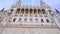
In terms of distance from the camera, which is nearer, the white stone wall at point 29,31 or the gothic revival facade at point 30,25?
the white stone wall at point 29,31

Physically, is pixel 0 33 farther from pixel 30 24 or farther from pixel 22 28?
pixel 30 24

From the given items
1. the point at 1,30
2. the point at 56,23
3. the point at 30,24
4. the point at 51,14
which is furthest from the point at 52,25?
the point at 1,30

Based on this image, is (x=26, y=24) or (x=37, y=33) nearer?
(x=37, y=33)

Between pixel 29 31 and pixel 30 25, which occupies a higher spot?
pixel 30 25

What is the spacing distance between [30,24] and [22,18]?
339cm

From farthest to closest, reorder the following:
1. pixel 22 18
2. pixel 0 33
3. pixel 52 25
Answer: pixel 22 18, pixel 52 25, pixel 0 33

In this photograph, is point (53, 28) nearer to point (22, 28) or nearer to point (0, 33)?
point (22, 28)

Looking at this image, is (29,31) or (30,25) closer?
(29,31)

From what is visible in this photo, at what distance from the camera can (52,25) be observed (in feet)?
64.7

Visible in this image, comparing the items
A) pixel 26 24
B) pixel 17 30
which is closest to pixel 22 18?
pixel 26 24

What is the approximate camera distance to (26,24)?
65.7 feet

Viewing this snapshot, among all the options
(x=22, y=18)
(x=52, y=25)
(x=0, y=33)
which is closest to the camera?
(x=0, y=33)

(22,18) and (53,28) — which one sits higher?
(22,18)

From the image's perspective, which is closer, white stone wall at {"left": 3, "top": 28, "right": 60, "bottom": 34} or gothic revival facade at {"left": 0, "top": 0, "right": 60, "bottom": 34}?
white stone wall at {"left": 3, "top": 28, "right": 60, "bottom": 34}
